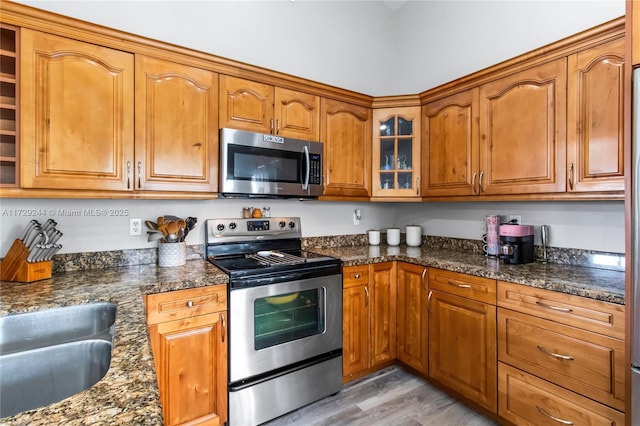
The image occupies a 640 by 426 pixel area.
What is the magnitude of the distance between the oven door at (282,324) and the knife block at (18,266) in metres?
0.99

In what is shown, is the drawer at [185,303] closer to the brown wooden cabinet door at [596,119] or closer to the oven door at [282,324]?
the oven door at [282,324]

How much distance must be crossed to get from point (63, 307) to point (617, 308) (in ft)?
7.75

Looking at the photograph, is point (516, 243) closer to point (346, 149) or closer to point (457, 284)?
point (457, 284)

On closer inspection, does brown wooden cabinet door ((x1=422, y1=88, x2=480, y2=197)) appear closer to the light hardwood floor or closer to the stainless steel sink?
the light hardwood floor

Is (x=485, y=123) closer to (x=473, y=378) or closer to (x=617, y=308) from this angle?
(x=617, y=308)

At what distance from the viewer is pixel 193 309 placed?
1.65m

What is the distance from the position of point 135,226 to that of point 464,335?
7.31 feet

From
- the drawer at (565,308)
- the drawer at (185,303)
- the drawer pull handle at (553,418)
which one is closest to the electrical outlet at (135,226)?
the drawer at (185,303)

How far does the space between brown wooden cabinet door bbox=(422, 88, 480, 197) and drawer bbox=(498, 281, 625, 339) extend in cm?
79

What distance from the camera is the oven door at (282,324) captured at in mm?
1776

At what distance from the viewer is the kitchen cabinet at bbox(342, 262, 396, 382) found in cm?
223

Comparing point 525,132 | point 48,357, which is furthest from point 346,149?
point 48,357

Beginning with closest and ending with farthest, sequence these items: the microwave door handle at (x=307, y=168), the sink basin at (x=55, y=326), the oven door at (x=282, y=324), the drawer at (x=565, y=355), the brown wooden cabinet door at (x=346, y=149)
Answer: the sink basin at (x=55, y=326) < the drawer at (x=565, y=355) < the oven door at (x=282, y=324) < the microwave door handle at (x=307, y=168) < the brown wooden cabinet door at (x=346, y=149)

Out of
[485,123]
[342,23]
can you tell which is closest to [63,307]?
[485,123]
